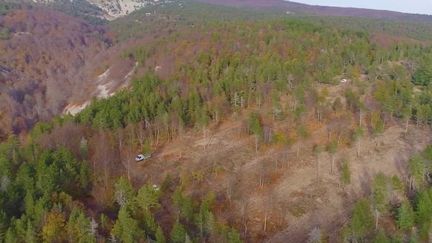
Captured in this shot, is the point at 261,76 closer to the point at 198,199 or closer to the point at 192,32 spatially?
the point at 198,199

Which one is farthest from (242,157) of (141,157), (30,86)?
(30,86)

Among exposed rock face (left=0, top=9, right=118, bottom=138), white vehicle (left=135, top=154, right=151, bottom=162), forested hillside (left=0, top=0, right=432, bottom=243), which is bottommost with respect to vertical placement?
exposed rock face (left=0, top=9, right=118, bottom=138)

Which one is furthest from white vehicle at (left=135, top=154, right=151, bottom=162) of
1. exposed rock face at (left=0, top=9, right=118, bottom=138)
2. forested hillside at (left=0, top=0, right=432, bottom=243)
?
exposed rock face at (left=0, top=9, right=118, bottom=138)

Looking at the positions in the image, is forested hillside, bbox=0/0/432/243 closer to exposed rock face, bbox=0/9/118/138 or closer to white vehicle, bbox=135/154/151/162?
white vehicle, bbox=135/154/151/162

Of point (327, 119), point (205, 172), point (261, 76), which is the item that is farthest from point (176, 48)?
point (205, 172)

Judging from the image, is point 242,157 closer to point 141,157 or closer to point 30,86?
point 141,157

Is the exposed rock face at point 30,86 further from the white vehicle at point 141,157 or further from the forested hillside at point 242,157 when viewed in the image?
the white vehicle at point 141,157

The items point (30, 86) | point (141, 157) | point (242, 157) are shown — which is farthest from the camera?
point (30, 86)

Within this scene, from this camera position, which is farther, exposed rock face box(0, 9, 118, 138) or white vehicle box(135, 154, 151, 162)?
exposed rock face box(0, 9, 118, 138)

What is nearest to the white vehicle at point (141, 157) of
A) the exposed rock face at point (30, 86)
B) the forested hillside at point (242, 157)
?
the forested hillside at point (242, 157)
